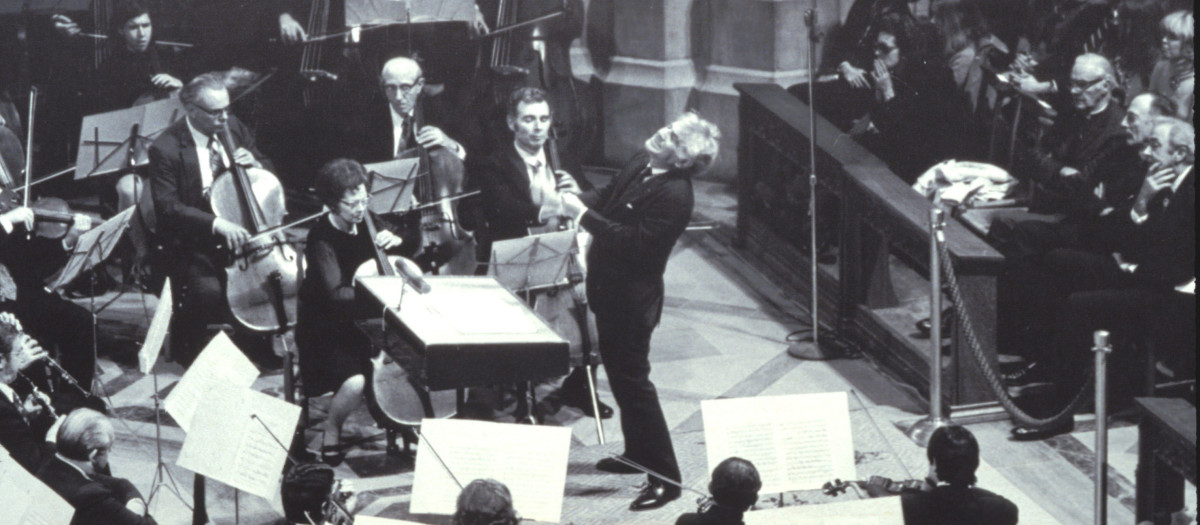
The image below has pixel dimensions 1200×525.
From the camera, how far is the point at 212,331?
25.8ft

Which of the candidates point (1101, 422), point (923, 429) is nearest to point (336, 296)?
point (923, 429)

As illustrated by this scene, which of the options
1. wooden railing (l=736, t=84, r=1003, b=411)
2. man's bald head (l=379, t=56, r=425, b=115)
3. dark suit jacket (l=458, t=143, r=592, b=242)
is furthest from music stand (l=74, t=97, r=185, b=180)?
wooden railing (l=736, t=84, r=1003, b=411)

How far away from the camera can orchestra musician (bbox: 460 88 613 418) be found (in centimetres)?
718

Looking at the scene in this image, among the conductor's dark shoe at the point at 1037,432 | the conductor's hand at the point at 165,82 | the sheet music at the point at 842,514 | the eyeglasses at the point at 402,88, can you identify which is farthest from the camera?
the conductor's hand at the point at 165,82

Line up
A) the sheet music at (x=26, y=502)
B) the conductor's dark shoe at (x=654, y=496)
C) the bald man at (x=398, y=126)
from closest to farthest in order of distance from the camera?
the sheet music at (x=26, y=502) → the conductor's dark shoe at (x=654, y=496) → the bald man at (x=398, y=126)

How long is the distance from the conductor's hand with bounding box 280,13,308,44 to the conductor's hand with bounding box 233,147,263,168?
182cm

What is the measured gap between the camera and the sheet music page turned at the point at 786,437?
15.9 feet

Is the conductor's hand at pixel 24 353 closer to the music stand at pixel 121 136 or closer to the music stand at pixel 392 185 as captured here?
the music stand at pixel 392 185

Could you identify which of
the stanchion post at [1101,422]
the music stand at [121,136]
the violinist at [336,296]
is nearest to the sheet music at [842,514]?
the stanchion post at [1101,422]

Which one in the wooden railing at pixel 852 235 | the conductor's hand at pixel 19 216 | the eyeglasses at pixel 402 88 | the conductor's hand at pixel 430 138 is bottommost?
the wooden railing at pixel 852 235

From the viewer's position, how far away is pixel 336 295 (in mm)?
6480

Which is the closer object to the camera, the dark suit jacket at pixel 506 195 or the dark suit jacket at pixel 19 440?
the dark suit jacket at pixel 19 440

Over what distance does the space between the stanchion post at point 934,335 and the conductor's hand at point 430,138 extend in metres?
2.32

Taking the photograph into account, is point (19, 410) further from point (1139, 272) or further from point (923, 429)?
point (1139, 272)
